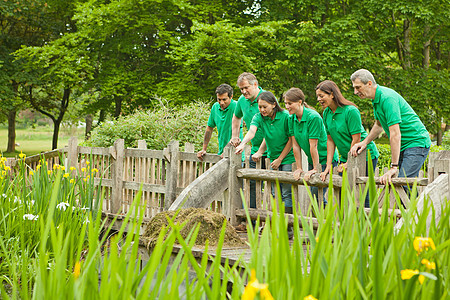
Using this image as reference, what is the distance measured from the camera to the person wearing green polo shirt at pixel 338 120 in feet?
16.8

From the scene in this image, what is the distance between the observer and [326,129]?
17.8ft

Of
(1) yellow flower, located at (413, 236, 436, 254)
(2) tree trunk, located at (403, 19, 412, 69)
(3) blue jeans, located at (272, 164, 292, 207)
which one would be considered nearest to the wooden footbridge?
(3) blue jeans, located at (272, 164, 292, 207)

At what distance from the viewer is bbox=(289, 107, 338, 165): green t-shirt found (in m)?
5.34

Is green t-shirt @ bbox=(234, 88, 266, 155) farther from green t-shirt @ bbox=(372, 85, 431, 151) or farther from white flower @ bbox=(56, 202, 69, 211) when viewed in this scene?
white flower @ bbox=(56, 202, 69, 211)

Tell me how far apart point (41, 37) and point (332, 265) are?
2537 centimetres

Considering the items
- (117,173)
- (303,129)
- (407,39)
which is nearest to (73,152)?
(117,173)

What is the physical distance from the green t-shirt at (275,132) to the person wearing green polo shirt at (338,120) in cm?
50

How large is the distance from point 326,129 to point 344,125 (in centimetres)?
26

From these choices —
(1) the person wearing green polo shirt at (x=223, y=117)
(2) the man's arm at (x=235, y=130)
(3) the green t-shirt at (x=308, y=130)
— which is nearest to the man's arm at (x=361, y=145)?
(3) the green t-shirt at (x=308, y=130)

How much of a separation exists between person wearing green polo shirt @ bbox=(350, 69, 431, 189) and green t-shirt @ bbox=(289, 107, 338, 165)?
1.64 feet

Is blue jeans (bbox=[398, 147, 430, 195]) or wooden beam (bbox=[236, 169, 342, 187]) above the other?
blue jeans (bbox=[398, 147, 430, 195])

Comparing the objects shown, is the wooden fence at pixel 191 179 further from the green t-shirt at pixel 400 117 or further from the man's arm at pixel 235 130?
the green t-shirt at pixel 400 117

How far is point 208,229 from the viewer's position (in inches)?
190

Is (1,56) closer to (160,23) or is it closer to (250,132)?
(160,23)
